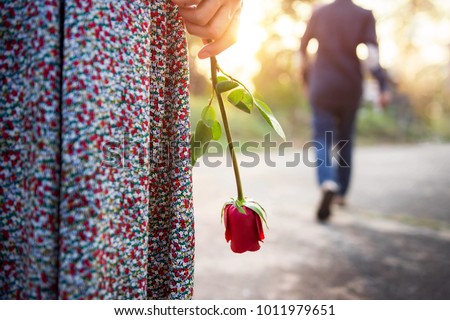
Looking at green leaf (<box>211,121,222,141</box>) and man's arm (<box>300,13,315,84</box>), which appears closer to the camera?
green leaf (<box>211,121,222,141</box>)

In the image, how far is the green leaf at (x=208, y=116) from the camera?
802mm

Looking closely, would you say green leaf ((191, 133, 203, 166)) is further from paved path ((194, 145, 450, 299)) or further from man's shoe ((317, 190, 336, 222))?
man's shoe ((317, 190, 336, 222))

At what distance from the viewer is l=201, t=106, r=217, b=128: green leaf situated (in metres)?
0.80

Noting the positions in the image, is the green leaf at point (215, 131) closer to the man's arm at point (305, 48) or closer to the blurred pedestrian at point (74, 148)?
the blurred pedestrian at point (74, 148)

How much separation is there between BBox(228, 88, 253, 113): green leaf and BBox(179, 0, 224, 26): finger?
0.47ft

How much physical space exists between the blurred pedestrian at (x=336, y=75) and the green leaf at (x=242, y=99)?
2.67 meters

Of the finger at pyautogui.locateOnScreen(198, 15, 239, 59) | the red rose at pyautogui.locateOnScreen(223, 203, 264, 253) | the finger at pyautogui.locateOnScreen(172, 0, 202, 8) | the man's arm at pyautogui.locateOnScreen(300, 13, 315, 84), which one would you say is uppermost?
the man's arm at pyautogui.locateOnScreen(300, 13, 315, 84)

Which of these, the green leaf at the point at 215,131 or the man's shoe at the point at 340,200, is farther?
the man's shoe at the point at 340,200

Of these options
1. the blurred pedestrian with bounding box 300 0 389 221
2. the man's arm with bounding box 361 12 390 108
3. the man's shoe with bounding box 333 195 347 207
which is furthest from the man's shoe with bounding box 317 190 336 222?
the man's arm with bounding box 361 12 390 108

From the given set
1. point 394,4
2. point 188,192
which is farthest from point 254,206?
point 394,4

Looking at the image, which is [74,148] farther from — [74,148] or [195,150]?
[195,150]

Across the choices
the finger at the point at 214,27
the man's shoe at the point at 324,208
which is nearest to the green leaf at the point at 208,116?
the finger at the point at 214,27

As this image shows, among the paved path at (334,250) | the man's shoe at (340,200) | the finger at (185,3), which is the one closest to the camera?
the finger at (185,3)
